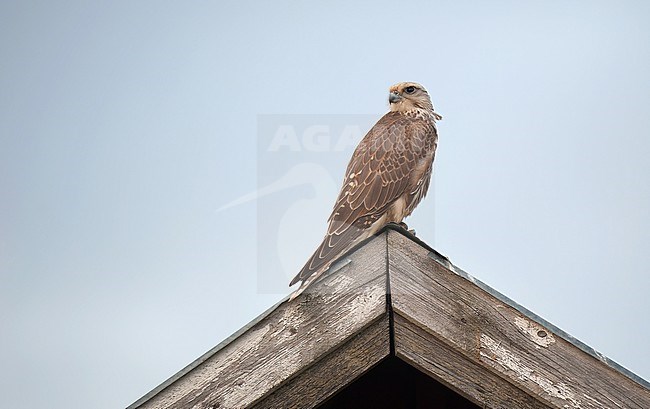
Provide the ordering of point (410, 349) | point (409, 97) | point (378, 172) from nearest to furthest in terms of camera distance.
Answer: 1. point (410, 349)
2. point (378, 172)
3. point (409, 97)

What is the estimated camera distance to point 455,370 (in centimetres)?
215

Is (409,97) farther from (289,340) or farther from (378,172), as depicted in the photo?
(289,340)

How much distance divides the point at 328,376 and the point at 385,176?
2.87m

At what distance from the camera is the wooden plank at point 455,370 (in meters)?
2.14

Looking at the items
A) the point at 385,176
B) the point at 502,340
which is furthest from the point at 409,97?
the point at 502,340

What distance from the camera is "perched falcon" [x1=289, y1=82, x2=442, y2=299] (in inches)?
168

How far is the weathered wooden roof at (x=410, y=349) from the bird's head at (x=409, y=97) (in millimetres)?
4400

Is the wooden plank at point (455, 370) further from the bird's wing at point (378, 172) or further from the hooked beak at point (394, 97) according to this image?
the hooked beak at point (394, 97)

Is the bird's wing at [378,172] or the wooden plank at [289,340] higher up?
the bird's wing at [378,172]

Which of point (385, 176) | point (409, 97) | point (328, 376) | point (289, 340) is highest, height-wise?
point (409, 97)

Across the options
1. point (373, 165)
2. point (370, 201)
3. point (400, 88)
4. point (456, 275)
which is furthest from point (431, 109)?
point (456, 275)

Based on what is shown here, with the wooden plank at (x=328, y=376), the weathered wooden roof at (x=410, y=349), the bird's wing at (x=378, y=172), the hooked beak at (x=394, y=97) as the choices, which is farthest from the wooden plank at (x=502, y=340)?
the hooked beak at (x=394, y=97)

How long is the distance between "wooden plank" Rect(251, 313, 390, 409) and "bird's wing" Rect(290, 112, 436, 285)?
1.38 m

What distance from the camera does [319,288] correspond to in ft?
7.45
